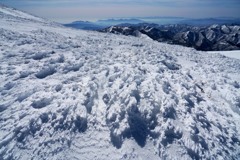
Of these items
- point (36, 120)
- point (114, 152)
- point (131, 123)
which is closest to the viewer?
point (114, 152)

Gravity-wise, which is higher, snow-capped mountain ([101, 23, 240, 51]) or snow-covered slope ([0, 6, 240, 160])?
snow-covered slope ([0, 6, 240, 160])

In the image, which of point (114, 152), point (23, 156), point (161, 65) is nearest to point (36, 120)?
point (23, 156)

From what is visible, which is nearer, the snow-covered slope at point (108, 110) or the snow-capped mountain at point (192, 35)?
the snow-covered slope at point (108, 110)

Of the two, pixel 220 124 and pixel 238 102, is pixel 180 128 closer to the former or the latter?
pixel 220 124

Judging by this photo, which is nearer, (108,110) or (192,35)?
(108,110)

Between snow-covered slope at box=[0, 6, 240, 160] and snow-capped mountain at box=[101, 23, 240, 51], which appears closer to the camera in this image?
snow-covered slope at box=[0, 6, 240, 160]

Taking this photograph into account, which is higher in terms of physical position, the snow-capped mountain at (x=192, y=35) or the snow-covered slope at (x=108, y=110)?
the snow-covered slope at (x=108, y=110)

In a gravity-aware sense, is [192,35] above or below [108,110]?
below

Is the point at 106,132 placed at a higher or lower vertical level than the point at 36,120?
lower
